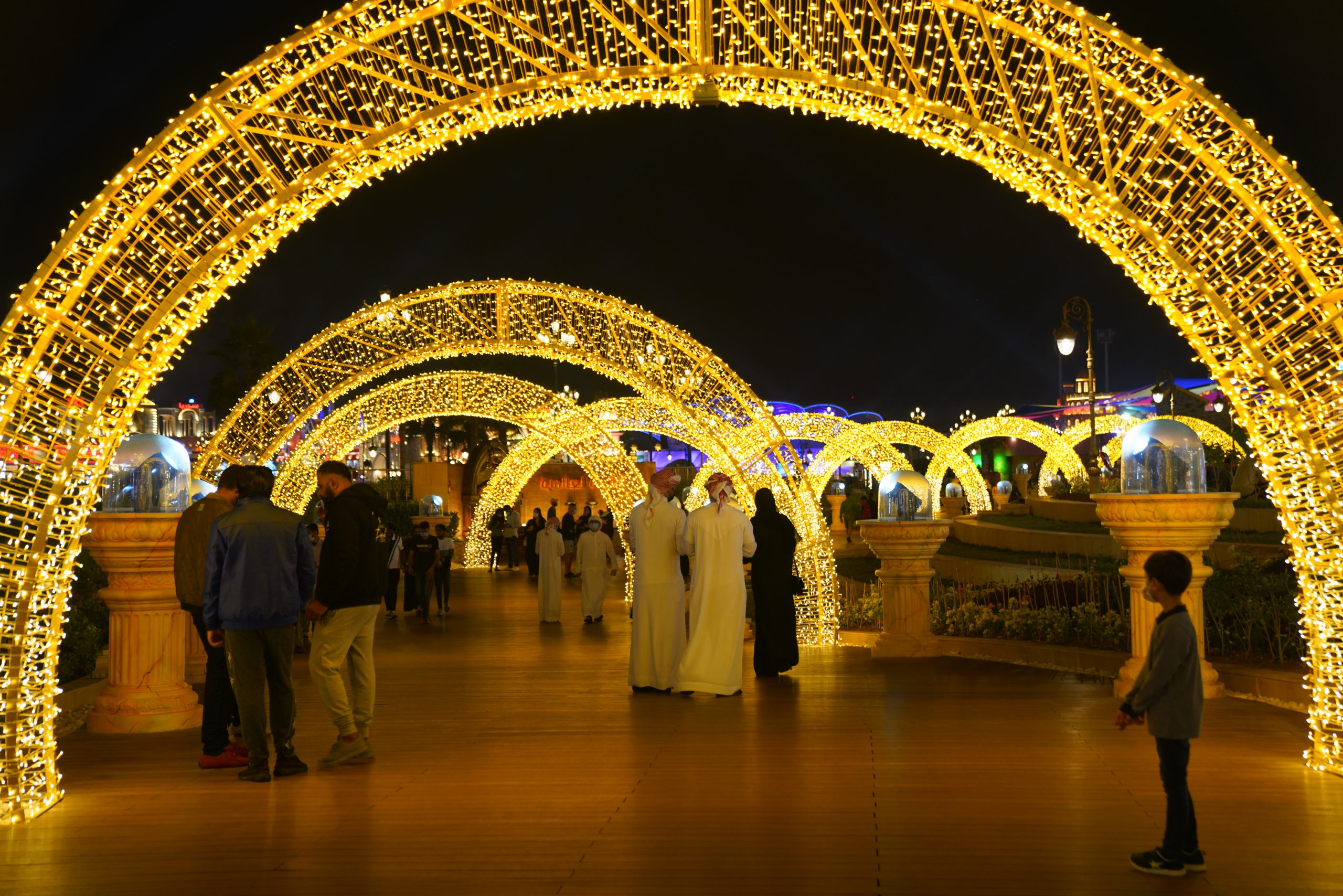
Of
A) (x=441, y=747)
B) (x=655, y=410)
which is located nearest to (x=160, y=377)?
(x=441, y=747)

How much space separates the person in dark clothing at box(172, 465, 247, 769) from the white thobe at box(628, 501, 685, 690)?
299cm

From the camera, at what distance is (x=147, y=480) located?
24.5 ft

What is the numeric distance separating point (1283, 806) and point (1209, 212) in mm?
2817

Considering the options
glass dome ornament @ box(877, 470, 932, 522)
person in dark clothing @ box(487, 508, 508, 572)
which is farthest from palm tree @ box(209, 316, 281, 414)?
glass dome ornament @ box(877, 470, 932, 522)

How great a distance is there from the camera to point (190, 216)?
588 cm

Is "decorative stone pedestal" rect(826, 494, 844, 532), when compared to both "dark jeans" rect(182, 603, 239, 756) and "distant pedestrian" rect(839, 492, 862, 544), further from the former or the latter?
"dark jeans" rect(182, 603, 239, 756)

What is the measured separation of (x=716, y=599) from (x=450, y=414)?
42.5ft

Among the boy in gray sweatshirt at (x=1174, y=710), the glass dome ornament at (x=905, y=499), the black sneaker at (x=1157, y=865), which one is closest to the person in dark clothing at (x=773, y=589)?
the glass dome ornament at (x=905, y=499)

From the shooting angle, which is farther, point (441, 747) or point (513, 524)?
point (513, 524)

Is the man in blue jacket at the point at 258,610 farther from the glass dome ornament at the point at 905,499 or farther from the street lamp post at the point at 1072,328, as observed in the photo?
the street lamp post at the point at 1072,328

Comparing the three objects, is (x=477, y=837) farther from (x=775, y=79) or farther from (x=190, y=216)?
(x=775, y=79)

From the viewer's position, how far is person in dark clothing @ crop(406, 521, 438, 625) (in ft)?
53.4

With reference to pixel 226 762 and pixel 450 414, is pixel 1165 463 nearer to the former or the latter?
pixel 226 762

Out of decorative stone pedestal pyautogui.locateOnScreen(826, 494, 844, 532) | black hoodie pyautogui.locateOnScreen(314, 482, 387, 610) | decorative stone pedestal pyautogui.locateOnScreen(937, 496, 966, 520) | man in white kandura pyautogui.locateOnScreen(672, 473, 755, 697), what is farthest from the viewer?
decorative stone pedestal pyautogui.locateOnScreen(937, 496, 966, 520)
